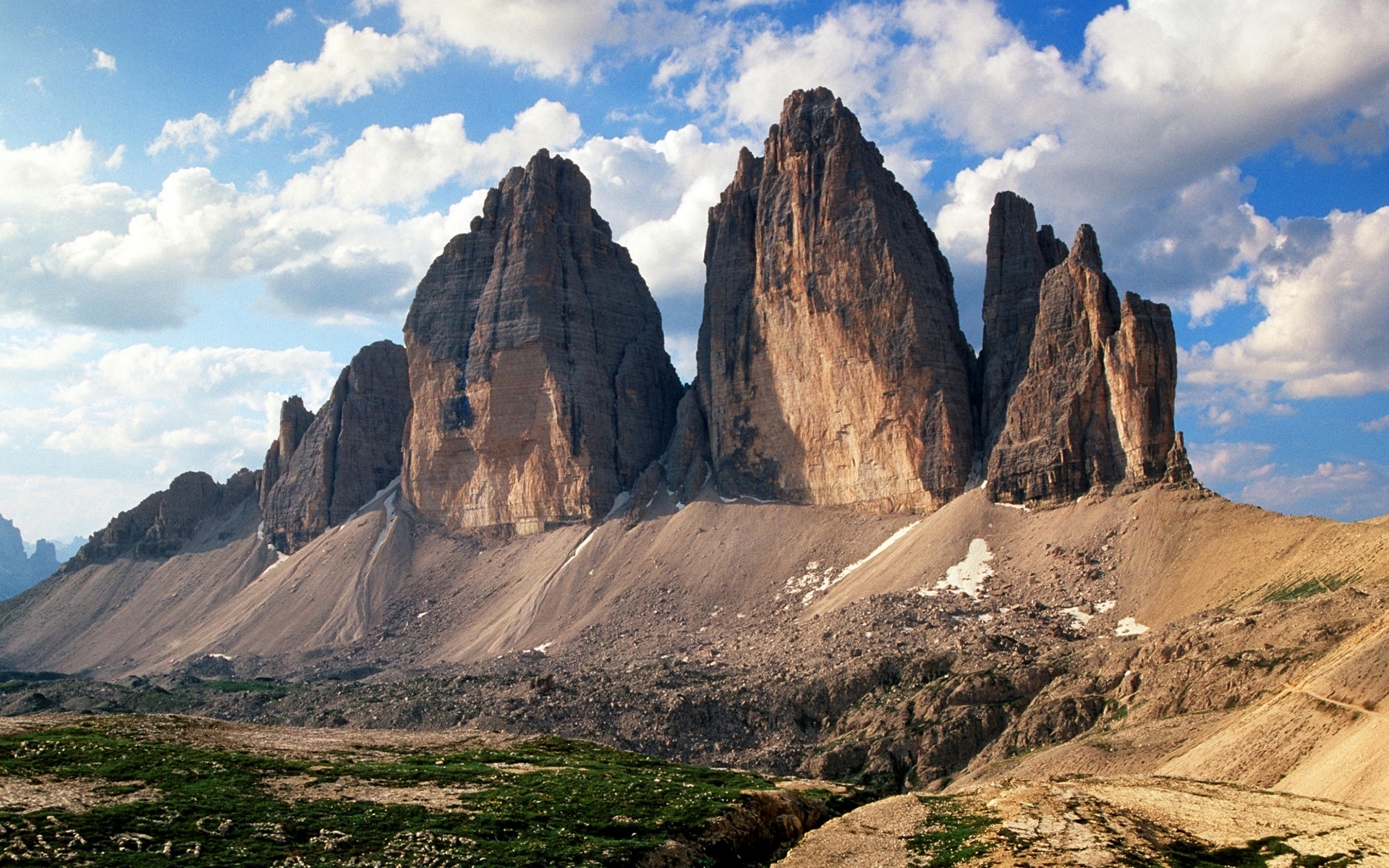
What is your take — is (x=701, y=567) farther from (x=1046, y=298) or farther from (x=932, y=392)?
(x=1046, y=298)

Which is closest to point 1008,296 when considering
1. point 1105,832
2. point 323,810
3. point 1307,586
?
point 1307,586

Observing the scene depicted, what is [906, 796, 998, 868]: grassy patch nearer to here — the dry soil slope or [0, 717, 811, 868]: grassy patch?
[0, 717, 811, 868]: grassy patch

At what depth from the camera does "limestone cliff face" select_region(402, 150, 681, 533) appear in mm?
143500

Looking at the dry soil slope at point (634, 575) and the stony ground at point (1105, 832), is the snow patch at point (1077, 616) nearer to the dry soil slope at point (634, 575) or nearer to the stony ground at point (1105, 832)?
the dry soil slope at point (634, 575)

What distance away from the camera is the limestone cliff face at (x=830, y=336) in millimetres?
117500

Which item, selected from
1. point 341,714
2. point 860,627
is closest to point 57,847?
point 341,714

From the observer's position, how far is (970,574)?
99.1 m

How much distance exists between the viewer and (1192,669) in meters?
59.9

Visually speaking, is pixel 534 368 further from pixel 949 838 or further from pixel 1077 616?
pixel 949 838

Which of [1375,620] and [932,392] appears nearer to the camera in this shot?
[1375,620]

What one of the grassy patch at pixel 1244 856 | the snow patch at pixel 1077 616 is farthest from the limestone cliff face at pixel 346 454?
the grassy patch at pixel 1244 856

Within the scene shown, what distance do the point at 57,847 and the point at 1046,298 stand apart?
327ft

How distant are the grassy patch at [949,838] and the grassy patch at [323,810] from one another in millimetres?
5742

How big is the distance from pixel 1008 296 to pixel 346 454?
3794 inches
